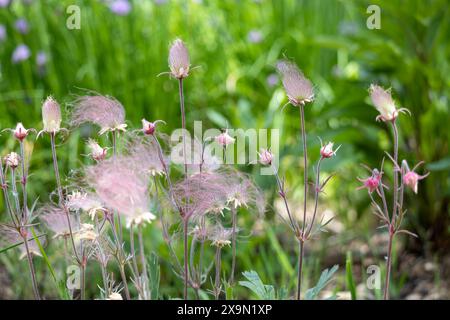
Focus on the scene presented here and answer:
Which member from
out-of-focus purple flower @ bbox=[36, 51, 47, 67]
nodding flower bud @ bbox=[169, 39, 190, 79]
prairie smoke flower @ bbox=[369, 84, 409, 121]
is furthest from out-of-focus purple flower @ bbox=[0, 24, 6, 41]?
prairie smoke flower @ bbox=[369, 84, 409, 121]

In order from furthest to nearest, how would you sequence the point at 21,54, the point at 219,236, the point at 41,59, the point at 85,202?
the point at 41,59
the point at 21,54
the point at 219,236
the point at 85,202

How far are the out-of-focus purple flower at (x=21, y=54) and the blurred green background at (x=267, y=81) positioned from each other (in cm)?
8

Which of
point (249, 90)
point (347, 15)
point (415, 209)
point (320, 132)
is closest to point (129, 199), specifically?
point (320, 132)

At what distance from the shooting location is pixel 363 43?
2.30 m

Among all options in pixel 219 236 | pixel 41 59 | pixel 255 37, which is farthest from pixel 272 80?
pixel 219 236

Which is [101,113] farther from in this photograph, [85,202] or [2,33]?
[2,33]

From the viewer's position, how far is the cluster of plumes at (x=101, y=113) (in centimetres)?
116

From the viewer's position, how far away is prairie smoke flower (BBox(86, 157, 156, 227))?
0.98 m

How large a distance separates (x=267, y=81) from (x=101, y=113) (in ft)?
7.08

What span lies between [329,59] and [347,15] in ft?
1.09

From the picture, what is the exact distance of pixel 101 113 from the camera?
46.6 inches

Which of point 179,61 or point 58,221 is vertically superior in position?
point 179,61
